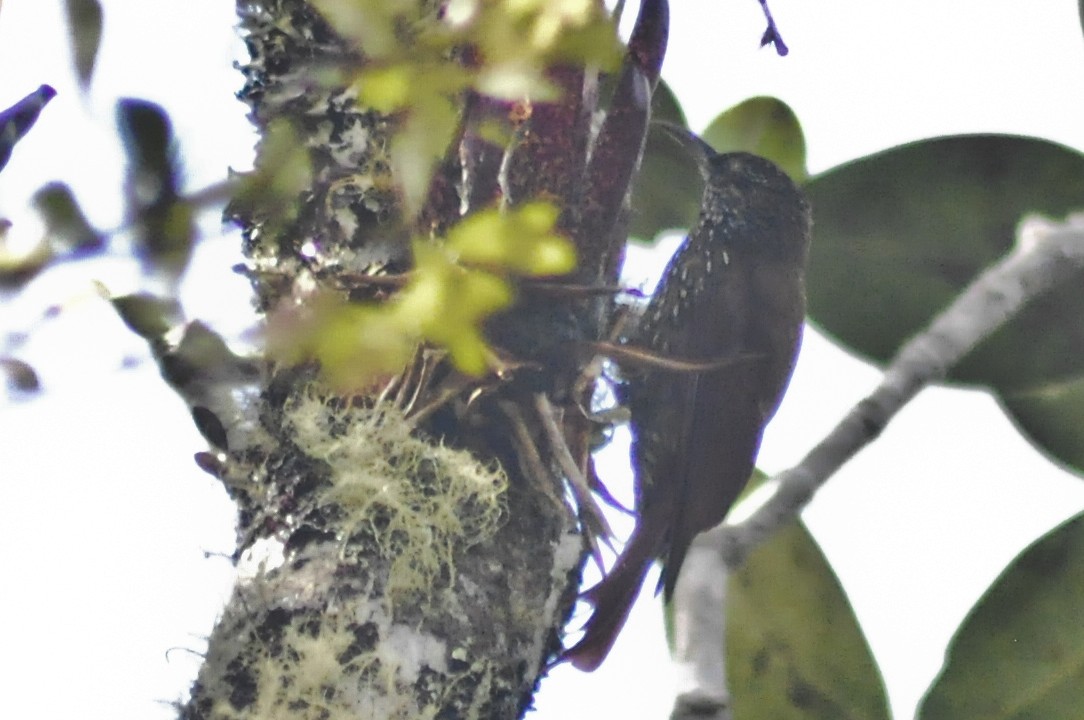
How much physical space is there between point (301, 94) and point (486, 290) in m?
1.05

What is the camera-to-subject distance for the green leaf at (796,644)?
2578mm

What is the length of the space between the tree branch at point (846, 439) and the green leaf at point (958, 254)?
3.00 feet

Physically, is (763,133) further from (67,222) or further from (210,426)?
(67,222)

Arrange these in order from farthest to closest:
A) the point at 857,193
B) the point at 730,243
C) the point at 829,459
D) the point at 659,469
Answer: the point at 730,243
the point at 659,469
the point at 857,193
the point at 829,459

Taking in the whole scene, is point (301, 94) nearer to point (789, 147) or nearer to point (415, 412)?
point (415, 412)

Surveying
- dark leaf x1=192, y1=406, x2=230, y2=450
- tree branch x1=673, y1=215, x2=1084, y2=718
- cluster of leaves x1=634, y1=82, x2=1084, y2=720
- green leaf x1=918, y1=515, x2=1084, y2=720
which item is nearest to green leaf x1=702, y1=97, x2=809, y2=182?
cluster of leaves x1=634, y1=82, x2=1084, y2=720

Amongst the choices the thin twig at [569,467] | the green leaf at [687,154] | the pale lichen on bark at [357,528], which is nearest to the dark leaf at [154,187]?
the pale lichen on bark at [357,528]

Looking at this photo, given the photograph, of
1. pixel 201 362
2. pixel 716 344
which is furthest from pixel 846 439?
pixel 716 344

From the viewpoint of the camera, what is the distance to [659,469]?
3363 millimetres

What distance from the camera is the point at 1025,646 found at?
255cm

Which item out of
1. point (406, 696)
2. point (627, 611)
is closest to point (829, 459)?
point (406, 696)

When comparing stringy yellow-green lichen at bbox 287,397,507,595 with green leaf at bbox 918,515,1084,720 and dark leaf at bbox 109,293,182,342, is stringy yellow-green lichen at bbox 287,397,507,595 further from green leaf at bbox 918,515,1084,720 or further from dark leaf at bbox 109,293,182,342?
green leaf at bbox 918,515,1084,720

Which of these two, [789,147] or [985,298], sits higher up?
[789,147]

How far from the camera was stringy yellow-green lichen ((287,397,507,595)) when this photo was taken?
72.6 inches
